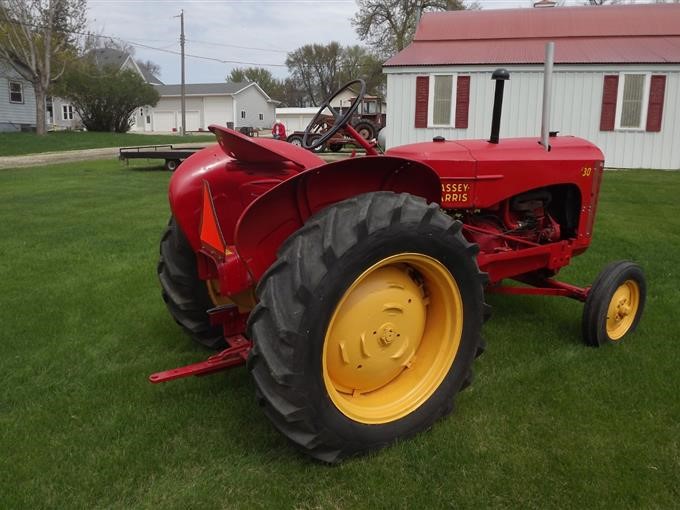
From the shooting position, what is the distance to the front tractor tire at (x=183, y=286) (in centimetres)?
304

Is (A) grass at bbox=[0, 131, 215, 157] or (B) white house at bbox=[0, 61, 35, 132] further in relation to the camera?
(B) white house at bbox=[0, 61, 35, 132]

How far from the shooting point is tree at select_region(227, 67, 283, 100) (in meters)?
69.1

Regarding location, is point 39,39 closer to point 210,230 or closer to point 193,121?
point 193,121

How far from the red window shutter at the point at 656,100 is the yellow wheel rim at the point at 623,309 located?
14.3 metres

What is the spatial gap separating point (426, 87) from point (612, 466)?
1588cm

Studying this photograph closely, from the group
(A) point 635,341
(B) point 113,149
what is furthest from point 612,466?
(B) point 113,149

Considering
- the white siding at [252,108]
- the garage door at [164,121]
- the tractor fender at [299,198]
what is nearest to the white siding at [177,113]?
the garage door at [164,121]

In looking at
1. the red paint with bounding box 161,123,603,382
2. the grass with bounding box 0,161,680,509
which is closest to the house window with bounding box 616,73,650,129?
the grass with bounding box 0,161,680,509

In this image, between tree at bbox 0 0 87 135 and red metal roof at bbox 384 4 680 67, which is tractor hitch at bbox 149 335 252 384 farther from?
tree at bbox 0 0 87 135

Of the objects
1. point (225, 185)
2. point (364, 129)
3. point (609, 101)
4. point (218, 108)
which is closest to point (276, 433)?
point (225, 185)

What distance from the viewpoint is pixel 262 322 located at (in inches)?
80.3

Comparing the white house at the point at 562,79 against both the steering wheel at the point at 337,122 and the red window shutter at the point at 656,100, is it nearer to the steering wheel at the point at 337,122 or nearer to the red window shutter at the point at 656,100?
the red window shutter at the point at 656,100

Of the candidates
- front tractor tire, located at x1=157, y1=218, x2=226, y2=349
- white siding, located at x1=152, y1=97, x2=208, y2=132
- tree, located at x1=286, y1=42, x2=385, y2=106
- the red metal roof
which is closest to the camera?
front tractor tire, located at x1=157, y1=218, x2=226, y2=349

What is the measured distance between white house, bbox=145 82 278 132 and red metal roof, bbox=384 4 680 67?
101 feet
